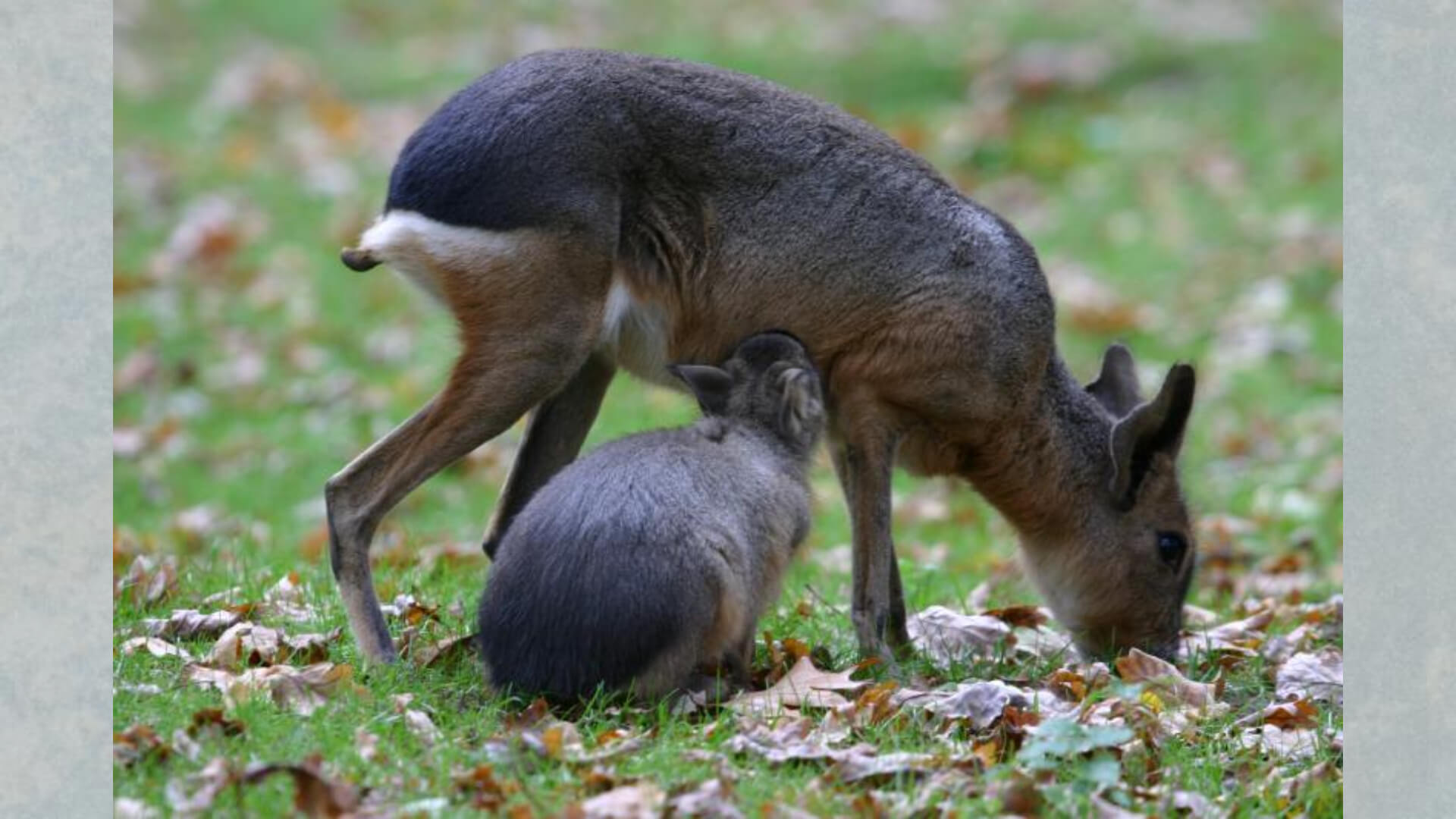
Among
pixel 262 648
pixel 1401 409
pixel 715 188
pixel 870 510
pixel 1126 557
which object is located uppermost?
pixel 715 188

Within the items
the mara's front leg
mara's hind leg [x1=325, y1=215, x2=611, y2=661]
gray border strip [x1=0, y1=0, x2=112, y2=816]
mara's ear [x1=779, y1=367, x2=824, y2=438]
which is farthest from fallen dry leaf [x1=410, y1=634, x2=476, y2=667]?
gray border strip [x1=0, y1=0, x2=112, y2=816]

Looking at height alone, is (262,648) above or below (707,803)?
above

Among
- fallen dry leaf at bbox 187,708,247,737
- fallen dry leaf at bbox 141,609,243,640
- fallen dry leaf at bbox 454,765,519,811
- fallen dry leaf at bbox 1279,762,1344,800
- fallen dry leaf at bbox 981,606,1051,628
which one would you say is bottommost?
fallen dry leaf at bbox 1279,762,1344,800

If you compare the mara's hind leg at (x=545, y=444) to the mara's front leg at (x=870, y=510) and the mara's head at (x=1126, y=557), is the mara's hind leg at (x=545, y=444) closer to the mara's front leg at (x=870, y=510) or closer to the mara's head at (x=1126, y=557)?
the mara's front leg at (x=870, y=510)

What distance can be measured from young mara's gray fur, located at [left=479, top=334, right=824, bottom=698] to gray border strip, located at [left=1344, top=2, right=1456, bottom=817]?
1.67 meters

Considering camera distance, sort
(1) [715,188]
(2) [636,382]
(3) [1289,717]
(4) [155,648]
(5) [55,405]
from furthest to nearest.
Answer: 1. (2) [636,382]
2. (1) [715,188]
3. (4) [155,648]
4. (3) [1289,717]
5. (5) [55,405]

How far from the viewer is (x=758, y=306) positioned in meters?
5.72

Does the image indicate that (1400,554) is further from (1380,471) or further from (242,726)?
(242,726)

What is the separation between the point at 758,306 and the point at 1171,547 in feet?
5.25

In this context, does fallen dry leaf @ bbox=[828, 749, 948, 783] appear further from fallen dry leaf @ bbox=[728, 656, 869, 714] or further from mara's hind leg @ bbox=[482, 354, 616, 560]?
mara's hind leg @ bbox=[482, 354, 616, 560]

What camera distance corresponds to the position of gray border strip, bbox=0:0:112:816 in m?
3.53

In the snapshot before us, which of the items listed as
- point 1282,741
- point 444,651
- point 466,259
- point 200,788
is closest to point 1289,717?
point 1282,741

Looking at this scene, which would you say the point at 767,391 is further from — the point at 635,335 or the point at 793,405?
the point at 635,335

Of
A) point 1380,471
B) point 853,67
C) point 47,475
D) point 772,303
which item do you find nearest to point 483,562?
point 772,303
